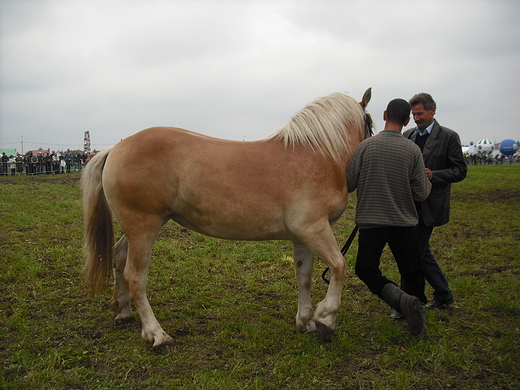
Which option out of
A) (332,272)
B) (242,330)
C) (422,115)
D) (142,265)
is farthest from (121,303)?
(422,115)

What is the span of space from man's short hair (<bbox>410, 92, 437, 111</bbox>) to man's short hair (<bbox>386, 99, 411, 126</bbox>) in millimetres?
761

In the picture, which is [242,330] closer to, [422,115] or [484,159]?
[422,115]

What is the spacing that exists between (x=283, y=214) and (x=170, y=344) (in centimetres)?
158

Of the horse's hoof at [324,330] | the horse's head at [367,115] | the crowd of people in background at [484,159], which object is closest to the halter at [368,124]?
the horse's head at [367,115]

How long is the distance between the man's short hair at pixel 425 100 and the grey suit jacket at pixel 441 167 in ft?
0.74

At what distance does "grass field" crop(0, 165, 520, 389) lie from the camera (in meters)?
3.18

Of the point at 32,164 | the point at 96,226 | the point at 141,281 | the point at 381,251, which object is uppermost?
the point at 32,164

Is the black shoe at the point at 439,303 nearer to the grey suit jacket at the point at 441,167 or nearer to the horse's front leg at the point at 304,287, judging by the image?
the grey suit jacket at the point at 441,167

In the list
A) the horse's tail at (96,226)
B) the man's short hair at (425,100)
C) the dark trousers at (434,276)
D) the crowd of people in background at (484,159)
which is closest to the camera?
the horse's tail at (96,226)

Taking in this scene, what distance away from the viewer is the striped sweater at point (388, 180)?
363 centimetres

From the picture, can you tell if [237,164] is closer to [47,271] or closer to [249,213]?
[249,213]

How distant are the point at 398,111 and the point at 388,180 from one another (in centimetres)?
67

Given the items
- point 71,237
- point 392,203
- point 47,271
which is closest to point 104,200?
point 47,271

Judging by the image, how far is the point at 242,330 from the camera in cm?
400
